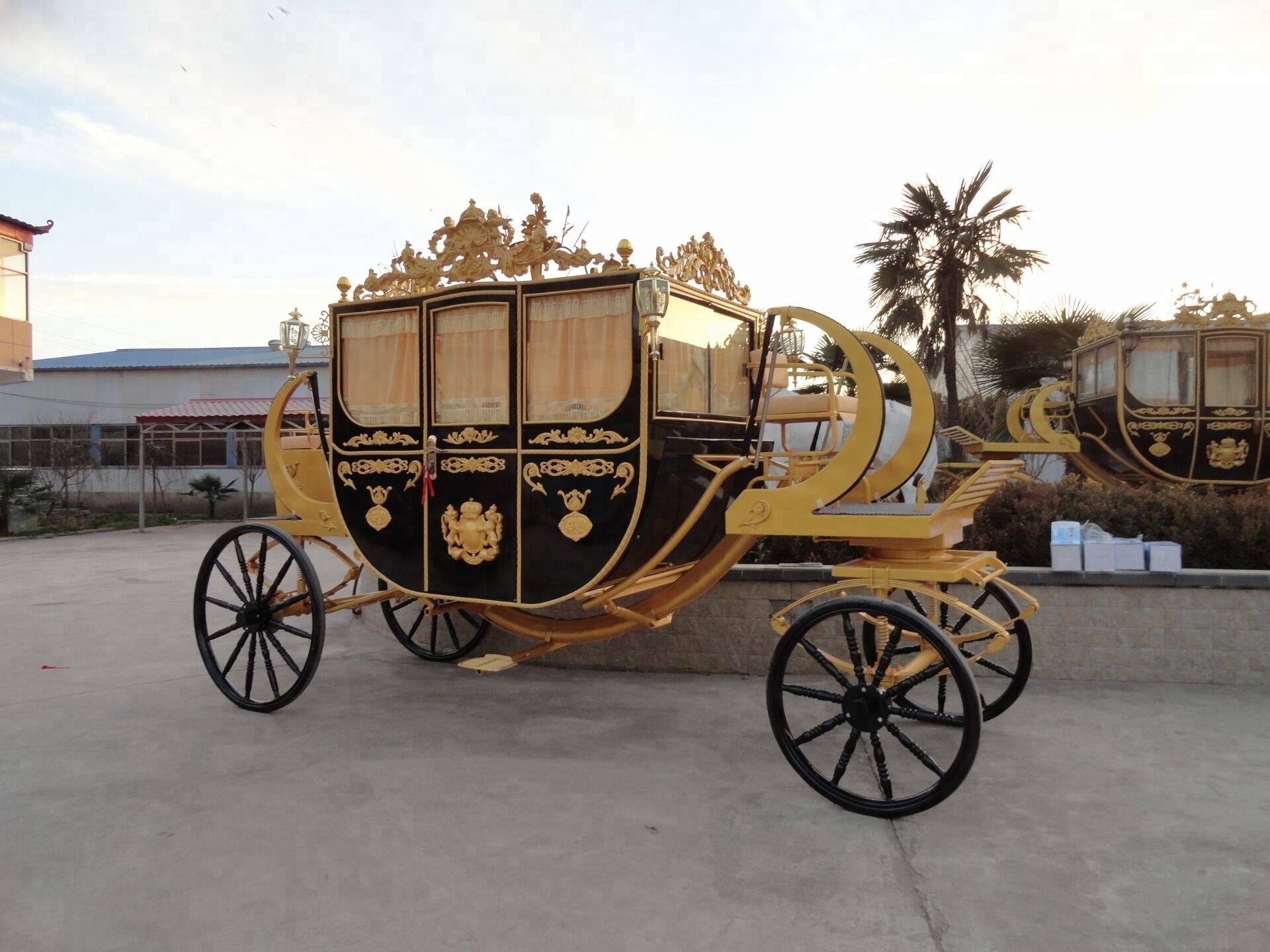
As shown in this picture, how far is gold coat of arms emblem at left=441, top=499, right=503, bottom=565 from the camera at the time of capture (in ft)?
13.4

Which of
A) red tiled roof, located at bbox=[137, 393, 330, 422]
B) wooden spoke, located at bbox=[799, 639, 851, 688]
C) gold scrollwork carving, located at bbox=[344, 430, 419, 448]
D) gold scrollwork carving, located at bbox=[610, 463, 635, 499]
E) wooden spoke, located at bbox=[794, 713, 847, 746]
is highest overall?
red tiled roof, located at bbox=[137, 393, 330, 422]

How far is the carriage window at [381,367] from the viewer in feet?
14.2

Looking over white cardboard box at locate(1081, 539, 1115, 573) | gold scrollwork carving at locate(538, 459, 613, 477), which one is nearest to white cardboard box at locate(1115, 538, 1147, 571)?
white cardboard box at locate(1081, 539, 1115, 573)

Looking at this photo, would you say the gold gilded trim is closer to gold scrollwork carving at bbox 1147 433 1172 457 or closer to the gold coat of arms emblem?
the gold coat of arms emblem

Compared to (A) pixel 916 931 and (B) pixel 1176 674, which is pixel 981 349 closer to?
(B) pixel 1176 674

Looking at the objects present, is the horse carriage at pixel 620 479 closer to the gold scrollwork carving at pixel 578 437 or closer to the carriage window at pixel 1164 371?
the gold scrollwork carving at pixel 578 437

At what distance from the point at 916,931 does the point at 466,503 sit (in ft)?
8.38

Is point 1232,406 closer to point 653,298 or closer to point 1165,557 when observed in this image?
point 1165,557

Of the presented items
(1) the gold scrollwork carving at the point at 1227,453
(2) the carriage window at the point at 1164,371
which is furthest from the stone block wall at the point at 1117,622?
(2) the carriage window at the point at 1164,371

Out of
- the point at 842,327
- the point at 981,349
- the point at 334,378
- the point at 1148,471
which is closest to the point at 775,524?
the point at 842,327

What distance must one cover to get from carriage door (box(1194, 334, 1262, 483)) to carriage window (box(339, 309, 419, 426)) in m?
6.11

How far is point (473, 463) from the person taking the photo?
4121 mm

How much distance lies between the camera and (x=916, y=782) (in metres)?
3.50

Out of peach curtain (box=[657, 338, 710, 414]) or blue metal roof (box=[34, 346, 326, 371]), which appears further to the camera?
blue metal roof (box=[34, 346, 326, 371])
